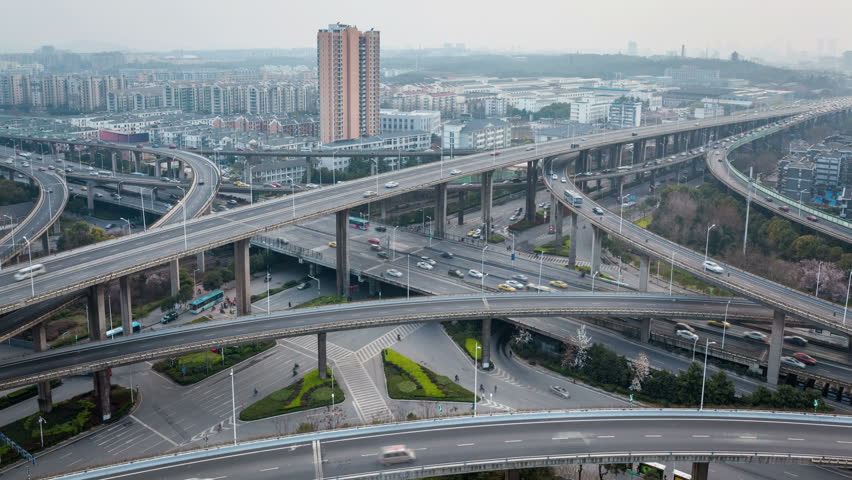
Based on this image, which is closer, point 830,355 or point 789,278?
point 830,355

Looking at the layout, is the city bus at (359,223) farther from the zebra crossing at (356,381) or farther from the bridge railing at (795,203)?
the bridge railing at (795,203)

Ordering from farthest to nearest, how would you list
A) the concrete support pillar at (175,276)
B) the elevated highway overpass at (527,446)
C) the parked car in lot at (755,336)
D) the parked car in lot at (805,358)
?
the concrete support pillar at (175,276) < the parked car in lot at (755,336) < the parked car in lot at (805,358) < the elevated highway overpass at (527,446)

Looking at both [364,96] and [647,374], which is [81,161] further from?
[647,374]

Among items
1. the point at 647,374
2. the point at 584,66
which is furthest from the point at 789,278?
the point at 584,66

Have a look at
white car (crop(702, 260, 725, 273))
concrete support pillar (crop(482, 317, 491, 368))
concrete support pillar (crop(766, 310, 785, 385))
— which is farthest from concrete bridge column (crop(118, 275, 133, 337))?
concrete support pillar (crop(766, 310, 785, 385))

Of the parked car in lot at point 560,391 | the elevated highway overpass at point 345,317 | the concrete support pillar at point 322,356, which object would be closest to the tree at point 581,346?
the elevated highway overpass at point 345,317

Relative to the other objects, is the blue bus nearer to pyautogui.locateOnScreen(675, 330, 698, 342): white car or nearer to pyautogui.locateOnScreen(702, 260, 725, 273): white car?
pyautogui.locateOnScreen(675, 330, 698, 342): white car
